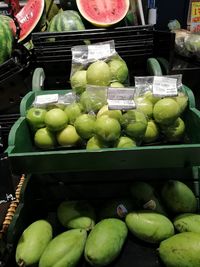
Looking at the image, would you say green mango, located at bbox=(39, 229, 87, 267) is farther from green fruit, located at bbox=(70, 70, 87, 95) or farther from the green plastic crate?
green fruit, located at bbox=(70, 70, 87, 95)

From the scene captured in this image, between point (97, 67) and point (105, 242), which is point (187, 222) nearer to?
point (105, 242)

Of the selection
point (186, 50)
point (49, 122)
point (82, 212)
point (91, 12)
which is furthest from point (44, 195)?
point (186, 50)

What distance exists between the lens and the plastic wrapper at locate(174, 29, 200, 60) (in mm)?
1968

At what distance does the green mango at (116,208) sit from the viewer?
1192 millimetres

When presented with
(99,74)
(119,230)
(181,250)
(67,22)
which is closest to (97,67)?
(99,74)

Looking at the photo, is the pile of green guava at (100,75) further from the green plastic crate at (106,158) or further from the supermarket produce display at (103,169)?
the green plastic crate at (106,158)

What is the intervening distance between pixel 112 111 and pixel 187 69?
2.79ft

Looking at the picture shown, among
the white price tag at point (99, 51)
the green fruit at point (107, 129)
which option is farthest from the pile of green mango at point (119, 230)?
the white price tag at point (99, 51)

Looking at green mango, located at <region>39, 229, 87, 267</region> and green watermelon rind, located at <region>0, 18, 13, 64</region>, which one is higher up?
green watermelon rind, located at <region>0, 18, 13, 64</region>

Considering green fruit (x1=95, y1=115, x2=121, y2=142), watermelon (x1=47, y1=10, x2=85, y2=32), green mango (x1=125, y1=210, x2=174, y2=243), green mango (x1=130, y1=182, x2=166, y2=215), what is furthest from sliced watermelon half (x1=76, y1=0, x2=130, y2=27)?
green mango (x1=125, y1=210, x2=174, y2=243)

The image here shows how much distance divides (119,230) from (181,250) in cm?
21

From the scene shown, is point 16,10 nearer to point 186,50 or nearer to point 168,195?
point 186,50

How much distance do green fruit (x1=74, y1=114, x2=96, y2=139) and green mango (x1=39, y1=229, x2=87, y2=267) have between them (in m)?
0.33

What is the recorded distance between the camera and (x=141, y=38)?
1599 millimetres
